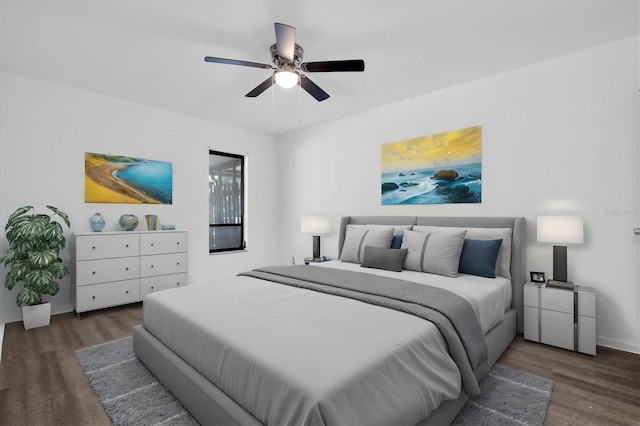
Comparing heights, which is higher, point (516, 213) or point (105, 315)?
point (516, 213)

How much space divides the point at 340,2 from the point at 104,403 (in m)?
3.03

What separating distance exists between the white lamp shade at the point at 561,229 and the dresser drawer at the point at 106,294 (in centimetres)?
442

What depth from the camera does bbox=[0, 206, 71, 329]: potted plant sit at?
307 centimetres

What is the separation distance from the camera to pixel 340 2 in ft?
7.22

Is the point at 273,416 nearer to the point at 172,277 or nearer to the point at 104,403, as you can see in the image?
the point at 104,403

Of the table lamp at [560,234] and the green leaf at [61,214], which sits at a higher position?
the green leaf at [61,214]

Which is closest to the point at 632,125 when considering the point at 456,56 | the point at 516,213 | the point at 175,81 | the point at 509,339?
the point at 516,213

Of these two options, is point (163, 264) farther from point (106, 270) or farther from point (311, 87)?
point (311, 87)

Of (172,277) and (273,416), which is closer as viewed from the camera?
(273,416)

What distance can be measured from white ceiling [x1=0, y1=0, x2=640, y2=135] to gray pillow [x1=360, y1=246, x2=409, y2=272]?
1845 millimetres

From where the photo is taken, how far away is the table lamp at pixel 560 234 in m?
2.64

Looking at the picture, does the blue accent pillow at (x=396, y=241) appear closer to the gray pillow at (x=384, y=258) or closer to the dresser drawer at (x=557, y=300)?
the gray pillow at (x=384, y=258)

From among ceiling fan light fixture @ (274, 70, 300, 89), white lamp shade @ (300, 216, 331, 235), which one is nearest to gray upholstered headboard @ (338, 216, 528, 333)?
white lamp shade @ (300, 216, 331, 235)

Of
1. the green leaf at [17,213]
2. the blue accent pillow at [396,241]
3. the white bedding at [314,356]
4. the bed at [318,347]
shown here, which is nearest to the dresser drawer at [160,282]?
the green leaf at [17,213]
